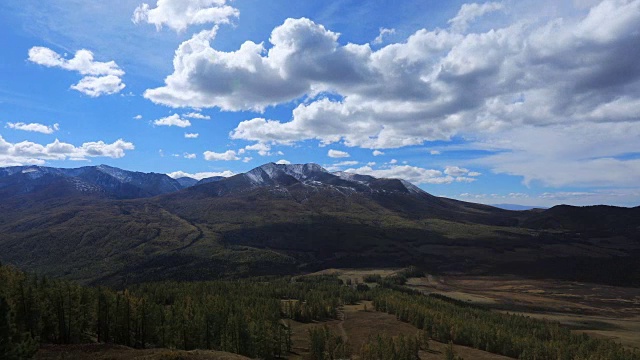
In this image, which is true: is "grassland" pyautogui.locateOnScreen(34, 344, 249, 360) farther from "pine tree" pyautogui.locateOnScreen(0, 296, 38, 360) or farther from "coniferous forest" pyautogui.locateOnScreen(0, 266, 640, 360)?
"pine tree" pyautogui.locateOnScreen(0, 296, 38, 360)

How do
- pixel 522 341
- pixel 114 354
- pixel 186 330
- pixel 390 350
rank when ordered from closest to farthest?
1. pixel 114 354
2. pixel 186 330
3. pixel 390 350
4. pixel 522 341

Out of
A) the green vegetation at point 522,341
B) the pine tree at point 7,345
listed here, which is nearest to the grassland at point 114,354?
the pine tree at point 7,345

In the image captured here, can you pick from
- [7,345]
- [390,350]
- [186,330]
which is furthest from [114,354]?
[390,350]

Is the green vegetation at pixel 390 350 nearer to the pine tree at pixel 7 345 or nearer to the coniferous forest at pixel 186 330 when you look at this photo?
the coniferous forest at pixel 186 330

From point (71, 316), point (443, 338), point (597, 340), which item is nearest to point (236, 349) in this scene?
point (71, 316)

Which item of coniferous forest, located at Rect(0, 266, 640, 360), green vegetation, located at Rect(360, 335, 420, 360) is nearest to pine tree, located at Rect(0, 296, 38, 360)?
coniferous forest, located at Rect(0, 266, 640, 360)

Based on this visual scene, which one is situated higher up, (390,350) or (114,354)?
(114,354)

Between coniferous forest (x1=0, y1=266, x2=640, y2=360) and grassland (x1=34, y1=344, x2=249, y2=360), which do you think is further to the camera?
coniferous forest (x1=0, y1=266, x2=640, y2=360)

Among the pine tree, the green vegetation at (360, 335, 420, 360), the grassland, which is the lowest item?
the green vegetation at (360, 335, 420, 360)

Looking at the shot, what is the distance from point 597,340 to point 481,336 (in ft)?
161

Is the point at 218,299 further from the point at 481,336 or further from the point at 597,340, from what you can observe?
the point at 597,340

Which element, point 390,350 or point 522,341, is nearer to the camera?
point 390,350

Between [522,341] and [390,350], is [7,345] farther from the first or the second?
[522,341]

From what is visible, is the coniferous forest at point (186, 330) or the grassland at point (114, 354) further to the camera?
the coniferous forest at point (186, 330)
